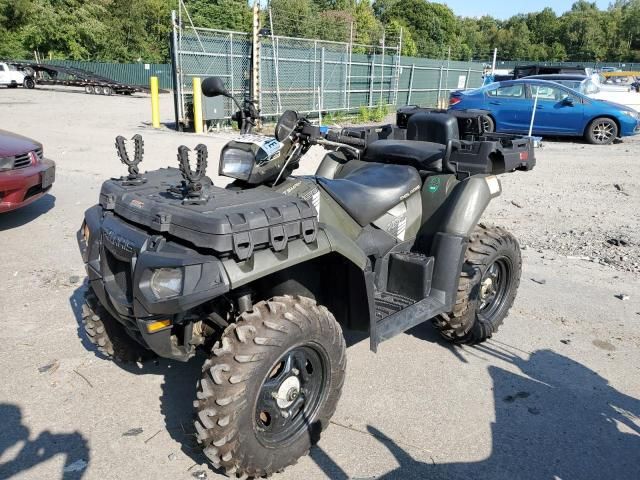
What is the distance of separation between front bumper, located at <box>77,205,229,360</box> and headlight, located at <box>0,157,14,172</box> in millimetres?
3958

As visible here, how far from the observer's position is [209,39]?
15.5 m

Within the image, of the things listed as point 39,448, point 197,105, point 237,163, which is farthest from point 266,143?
point 197,105

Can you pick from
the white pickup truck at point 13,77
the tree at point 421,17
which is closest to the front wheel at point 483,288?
the white pickup truck at point 13,77

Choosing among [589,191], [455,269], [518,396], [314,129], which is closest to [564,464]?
[518,396]

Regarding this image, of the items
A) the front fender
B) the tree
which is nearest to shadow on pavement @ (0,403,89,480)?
the front fender

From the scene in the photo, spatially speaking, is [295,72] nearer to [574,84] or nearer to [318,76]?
[318,76]

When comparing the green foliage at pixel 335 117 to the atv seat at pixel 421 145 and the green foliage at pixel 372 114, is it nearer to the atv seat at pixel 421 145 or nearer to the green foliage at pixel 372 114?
the green foliage at pixel 372 114

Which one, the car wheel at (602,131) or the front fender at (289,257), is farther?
the car wheel at (602,131)

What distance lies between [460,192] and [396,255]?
630 millimetres

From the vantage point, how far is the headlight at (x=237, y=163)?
3018mm

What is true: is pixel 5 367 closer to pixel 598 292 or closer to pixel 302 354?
pixel 302 354

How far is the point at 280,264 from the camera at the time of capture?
260cm

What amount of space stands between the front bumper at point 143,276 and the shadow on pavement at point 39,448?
0.69m

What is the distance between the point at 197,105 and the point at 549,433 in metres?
13.6
